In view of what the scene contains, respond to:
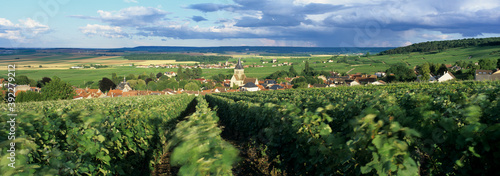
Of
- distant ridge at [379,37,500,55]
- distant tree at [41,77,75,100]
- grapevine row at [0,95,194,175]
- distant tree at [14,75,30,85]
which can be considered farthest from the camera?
distant ridge at [379,37,500,55]

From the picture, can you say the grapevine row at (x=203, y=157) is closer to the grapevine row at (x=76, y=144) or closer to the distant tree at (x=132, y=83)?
the grapevine row at (x=76, y=144)

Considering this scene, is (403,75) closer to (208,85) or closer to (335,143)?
(208,85)

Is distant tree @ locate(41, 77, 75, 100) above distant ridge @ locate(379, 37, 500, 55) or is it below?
below

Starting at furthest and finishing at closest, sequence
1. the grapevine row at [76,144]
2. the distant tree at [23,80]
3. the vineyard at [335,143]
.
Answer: the distant tree at [23,80] → the grapevine row at [76,144] → the vineyard at [335,143]

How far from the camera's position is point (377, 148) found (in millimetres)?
2793

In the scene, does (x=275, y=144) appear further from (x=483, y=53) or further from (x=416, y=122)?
(x=483, y=53)

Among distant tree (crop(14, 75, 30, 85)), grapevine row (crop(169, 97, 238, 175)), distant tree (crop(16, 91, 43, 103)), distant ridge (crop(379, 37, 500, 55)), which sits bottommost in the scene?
distant tree (crop(16, 91, 43, 103))

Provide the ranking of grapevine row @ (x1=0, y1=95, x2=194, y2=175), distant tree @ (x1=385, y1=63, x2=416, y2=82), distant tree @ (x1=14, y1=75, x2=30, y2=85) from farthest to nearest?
distant tree @ (x1=14, y1=75, x2=30, y2=85)
distant tree @ (x1=385, y1=63, x2=416, y2=82)
grapevine row @ (x1=0, y1=95, x2=194, y2=175)

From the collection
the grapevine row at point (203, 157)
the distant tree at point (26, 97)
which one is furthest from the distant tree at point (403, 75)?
the distant tree at point (26, 97)

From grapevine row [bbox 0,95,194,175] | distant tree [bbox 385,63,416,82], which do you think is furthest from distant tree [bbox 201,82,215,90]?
grapevine row [bbox 0,95,194,175]

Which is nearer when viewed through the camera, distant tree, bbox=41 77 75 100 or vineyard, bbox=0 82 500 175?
vineyard, bbox=0 82 500 175

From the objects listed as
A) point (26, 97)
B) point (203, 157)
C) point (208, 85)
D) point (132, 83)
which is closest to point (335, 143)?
point (203, 157)

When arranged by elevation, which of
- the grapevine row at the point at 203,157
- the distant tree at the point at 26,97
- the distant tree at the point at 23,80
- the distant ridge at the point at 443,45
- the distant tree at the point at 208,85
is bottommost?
the distant tree at the point at 208,85

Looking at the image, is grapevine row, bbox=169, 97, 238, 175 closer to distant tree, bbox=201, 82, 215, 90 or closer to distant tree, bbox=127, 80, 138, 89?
distant tree, bbox=201, 82, 215, 90
